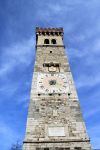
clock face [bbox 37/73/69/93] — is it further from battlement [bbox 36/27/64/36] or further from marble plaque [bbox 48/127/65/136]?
battlement [bbox 36/27/64/36]

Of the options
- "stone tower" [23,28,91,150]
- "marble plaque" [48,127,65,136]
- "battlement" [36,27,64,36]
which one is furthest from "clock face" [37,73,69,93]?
"battlement" [36,27,64,36]

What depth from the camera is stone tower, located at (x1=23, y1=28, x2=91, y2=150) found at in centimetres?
1694

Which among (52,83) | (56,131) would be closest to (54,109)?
(56,131)

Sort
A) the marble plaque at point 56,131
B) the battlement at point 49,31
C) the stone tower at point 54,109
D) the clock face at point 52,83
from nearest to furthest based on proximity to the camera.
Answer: the stone tower at point 54,109 → the marble plaque at point 56,131 → the clock face at point 52,83 → the battlement at point 49,31

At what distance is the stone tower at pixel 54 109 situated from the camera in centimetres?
1694

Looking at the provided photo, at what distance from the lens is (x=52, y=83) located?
21.8 m

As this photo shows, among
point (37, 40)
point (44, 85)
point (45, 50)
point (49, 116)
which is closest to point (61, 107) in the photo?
point (49, 116)

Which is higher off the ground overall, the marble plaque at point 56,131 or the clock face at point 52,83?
the clock face at point 52,83

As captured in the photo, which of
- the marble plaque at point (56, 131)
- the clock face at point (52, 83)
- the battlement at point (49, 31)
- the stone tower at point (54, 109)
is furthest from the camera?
the battlement at point (49, 31)

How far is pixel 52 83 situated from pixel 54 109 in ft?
10.1

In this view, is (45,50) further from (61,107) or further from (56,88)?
(61,107)

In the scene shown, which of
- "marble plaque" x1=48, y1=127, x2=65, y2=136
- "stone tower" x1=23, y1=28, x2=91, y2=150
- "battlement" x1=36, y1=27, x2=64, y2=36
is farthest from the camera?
"battlement" x1=36, y1=27, x2=64, y2=36

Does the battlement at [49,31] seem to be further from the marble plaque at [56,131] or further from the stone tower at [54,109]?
the marble plaque at [56,131]

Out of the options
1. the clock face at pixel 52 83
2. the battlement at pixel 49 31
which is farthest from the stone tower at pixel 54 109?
the battlement at pixel 49 31
